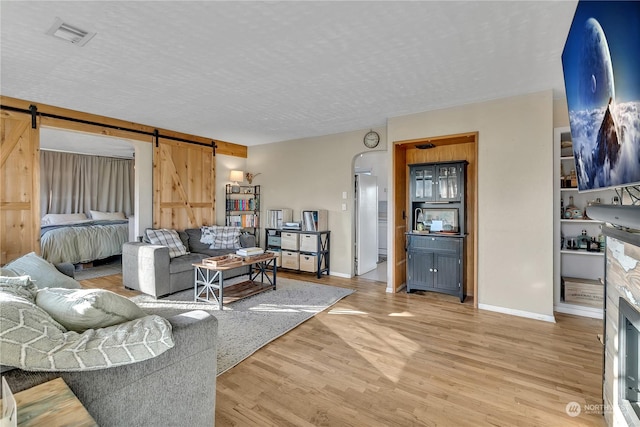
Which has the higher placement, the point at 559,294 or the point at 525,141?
the point at 525,141

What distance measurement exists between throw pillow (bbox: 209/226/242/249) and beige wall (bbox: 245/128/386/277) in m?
1.17

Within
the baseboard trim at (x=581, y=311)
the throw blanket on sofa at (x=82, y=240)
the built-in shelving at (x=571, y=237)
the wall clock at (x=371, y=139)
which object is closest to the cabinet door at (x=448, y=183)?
the built-in shelving at (x=571, y=237)

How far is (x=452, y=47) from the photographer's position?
2428mm

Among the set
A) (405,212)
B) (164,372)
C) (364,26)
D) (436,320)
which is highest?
(364,26)

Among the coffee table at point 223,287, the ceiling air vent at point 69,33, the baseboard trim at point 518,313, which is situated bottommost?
the baseboard trim at point 518,313

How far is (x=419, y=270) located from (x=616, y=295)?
259 cm

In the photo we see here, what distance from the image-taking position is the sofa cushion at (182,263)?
13.5 ft

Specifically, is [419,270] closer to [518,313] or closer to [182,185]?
[518,313]

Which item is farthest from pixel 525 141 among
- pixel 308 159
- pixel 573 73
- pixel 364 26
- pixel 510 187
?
pixel 308 159

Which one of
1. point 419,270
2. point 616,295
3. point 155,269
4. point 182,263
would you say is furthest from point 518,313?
point 155,269

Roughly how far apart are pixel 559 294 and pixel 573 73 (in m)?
3.02

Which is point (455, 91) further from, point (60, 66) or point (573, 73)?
point (60, 66)

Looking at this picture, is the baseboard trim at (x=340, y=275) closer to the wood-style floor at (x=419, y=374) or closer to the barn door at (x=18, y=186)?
the wood-style floor at (x=419, y=374)

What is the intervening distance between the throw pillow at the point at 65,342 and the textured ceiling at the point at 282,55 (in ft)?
6.06
